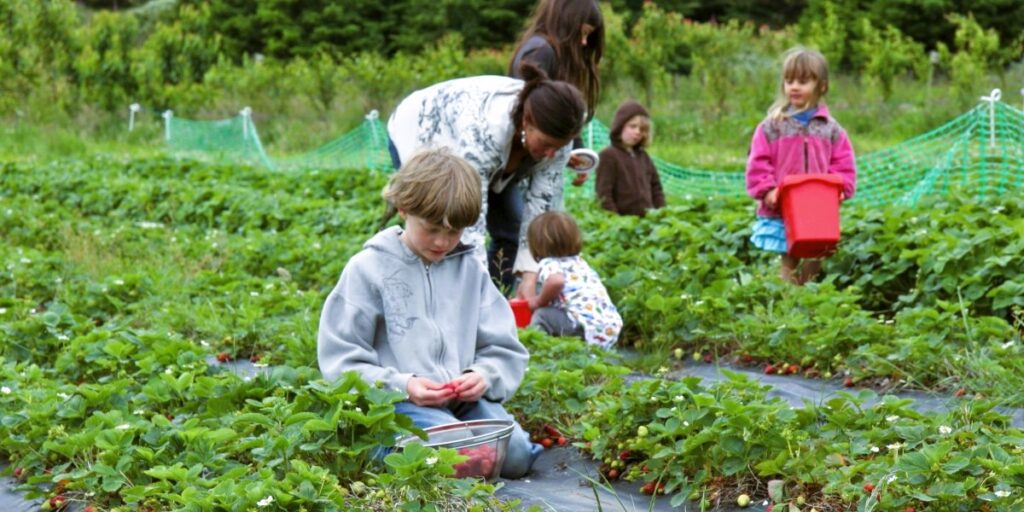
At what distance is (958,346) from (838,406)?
165 cm

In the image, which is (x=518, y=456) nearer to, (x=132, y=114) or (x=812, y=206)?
(x=812, y=206)

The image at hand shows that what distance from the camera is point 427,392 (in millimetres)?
3848

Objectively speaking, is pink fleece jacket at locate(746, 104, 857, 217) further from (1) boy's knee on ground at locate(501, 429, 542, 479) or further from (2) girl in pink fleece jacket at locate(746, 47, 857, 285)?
(1) boy's knee on ground at locate(501, 429, 542, 479)

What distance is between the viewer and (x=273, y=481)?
315 centimetres

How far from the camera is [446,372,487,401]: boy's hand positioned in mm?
3906

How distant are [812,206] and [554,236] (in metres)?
1.35

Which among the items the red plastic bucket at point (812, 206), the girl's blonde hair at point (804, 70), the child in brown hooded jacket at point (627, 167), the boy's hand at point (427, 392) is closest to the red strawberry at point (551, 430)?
the boy's hand at point (427, 392)

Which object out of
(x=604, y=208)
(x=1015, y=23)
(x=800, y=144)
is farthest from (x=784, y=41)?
(x=800, y=144)

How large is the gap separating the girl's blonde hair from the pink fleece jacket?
5cm

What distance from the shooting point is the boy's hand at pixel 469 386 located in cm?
A: 391

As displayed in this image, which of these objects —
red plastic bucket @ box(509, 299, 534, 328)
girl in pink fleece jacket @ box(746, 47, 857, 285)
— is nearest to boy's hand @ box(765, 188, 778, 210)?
girl in pink fleece jacket @ box(746, 47, 857, 285)

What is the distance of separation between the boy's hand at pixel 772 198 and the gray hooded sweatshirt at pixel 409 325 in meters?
2.86

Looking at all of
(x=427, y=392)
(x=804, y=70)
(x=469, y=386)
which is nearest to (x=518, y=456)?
(x=469, y=386)

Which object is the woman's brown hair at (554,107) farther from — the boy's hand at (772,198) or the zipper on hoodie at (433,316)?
the boy's hand at (772,198)
